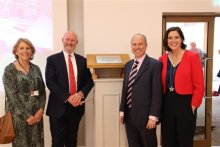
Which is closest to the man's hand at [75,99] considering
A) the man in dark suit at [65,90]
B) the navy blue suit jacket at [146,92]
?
the man in dark suit at [65,90]

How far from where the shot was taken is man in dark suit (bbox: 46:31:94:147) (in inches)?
101

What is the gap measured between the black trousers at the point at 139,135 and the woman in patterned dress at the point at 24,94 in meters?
0.91

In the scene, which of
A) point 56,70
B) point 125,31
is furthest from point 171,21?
point 56,70

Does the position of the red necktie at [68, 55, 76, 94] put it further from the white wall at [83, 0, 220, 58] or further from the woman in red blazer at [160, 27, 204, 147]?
the woman in red blazer at [160, 27, 204, 147]

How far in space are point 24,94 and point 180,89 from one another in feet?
4.79

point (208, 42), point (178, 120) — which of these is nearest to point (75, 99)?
point (178, 120)

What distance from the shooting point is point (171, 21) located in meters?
3.49

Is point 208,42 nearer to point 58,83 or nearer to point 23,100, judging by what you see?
point 58,83

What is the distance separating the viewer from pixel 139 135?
240 centimetres

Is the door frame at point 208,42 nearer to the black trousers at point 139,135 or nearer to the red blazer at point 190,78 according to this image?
the red blazer at point 190,78

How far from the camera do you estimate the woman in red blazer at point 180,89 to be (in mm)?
2197

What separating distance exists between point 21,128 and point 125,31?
171 centimetres

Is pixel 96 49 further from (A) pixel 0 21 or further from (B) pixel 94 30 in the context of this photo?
(A) pixel 0 21

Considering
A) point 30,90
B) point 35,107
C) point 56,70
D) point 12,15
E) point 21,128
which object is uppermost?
point 12,15
